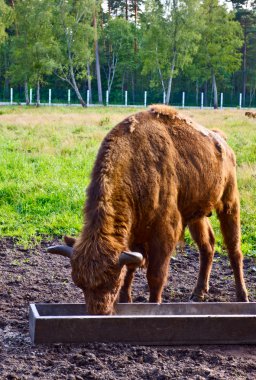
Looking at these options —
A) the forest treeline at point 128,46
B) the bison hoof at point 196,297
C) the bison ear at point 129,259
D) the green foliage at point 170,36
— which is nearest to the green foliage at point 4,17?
the forest treeline at point 128,46

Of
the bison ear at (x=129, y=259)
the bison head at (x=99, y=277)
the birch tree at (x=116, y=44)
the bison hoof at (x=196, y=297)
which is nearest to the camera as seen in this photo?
the bison head at (x=99, y=277)

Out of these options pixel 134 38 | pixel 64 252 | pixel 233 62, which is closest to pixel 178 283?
pixel 64 252

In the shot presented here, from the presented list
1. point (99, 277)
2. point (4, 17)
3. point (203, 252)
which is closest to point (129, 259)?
point (99, 277)

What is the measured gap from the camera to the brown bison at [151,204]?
16.9 ft

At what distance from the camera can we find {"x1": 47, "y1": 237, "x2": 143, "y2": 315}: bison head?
5.02m

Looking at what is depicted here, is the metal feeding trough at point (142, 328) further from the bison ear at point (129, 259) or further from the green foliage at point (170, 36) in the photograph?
the green foliage at point (170, 36)

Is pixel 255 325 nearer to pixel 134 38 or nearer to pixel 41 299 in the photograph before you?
pixel 41 299

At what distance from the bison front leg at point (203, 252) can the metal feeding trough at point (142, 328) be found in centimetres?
171

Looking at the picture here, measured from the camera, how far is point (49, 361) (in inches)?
190

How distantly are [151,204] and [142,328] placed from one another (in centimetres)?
119

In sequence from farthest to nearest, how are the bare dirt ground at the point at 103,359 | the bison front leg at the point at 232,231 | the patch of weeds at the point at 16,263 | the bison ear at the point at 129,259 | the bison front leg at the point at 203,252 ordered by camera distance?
the patch of weeds at the point at 16,263 → the bison front leg at the point at 232,231 → the bison front leg at the point at 203,252 → the bison ear at the point at 129,259 → the bare dirt ground at the point at 103,359

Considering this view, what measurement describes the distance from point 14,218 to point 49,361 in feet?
21.0

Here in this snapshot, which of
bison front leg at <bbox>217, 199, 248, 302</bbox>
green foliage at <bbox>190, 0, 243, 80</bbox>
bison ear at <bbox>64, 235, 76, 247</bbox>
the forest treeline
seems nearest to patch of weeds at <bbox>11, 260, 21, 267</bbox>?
bison front leg at <bbox>217, 199, 248, 302</bbox>

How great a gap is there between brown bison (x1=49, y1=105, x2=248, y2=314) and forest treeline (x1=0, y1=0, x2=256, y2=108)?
50529mm
